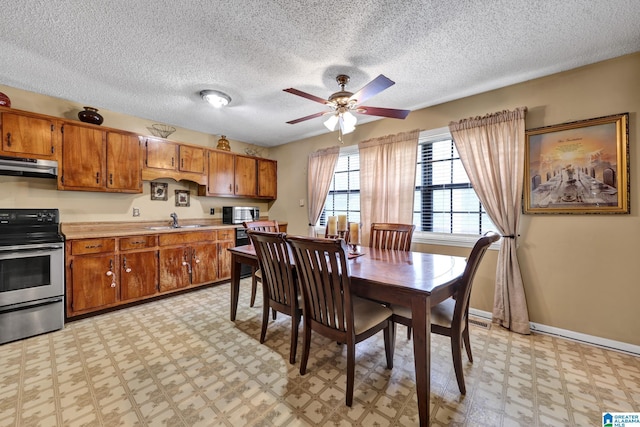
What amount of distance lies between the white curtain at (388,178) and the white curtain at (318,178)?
63 centimetres

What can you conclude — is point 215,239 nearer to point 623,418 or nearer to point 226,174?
point 226,174

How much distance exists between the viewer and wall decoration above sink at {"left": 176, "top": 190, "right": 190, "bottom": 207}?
163 inches

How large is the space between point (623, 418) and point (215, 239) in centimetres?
424

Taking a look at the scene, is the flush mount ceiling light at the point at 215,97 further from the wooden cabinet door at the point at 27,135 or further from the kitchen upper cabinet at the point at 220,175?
the wooden cabinet door at the point at 27,135

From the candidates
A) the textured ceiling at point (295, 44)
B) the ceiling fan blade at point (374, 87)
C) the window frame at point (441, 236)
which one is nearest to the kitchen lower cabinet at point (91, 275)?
the textured ceiling at point (295, 44)

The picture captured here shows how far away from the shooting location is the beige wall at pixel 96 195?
2.82 meters

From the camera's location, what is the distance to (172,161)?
376 centimetres

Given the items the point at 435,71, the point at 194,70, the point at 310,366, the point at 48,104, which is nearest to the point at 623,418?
the point at 310,366

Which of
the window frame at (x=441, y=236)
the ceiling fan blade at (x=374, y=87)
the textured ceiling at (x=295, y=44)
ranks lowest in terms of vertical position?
the window frame at (x=441, y=236)

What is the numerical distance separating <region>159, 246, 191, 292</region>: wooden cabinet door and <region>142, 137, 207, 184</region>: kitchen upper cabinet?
1090mm

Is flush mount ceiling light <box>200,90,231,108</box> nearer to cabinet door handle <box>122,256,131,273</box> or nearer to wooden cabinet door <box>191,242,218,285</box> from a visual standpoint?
wooden cabinet door <box>191,242,218,285</box>

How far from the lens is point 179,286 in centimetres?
351

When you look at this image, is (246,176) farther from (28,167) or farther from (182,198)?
(28,167)

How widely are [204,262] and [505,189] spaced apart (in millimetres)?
3916
